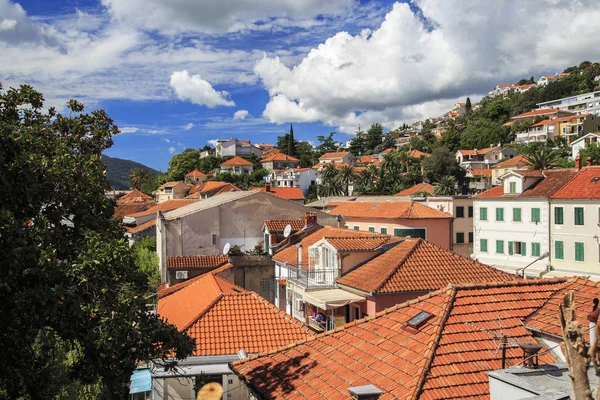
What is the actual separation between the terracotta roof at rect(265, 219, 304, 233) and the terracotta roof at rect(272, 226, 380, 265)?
1.72 metres

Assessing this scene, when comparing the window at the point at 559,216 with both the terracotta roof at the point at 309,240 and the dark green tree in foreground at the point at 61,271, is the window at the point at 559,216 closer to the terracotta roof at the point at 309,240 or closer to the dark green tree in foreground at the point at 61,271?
the terracotta roof at the point at 309,240

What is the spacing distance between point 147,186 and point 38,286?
120736 millimetres

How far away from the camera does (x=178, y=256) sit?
1209 inches

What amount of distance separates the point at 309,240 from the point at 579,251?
873 inches

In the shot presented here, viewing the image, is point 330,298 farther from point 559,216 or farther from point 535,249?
point 535,249

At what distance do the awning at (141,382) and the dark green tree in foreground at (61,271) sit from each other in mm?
2560

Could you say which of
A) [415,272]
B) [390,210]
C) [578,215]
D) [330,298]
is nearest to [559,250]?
[578,215]

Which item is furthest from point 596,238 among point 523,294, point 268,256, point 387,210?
point 523,294

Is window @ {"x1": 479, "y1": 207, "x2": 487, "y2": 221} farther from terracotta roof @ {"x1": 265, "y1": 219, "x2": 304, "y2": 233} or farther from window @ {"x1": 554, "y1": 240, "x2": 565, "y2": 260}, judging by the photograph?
terracotta roof @ {"x1": 265, "y1": 219, "x2": 304, "y2": 233}

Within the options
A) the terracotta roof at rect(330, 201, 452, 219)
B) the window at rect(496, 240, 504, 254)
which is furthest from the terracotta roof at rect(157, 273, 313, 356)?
the window at rect(496, 240, 504, 254)

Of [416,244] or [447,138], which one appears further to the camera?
[447,138]

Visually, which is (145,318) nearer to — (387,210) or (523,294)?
(523,294)

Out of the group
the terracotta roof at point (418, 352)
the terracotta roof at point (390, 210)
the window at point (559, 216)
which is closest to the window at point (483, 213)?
the terracotta roof at point (390, 210)

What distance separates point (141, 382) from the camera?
540 inches
